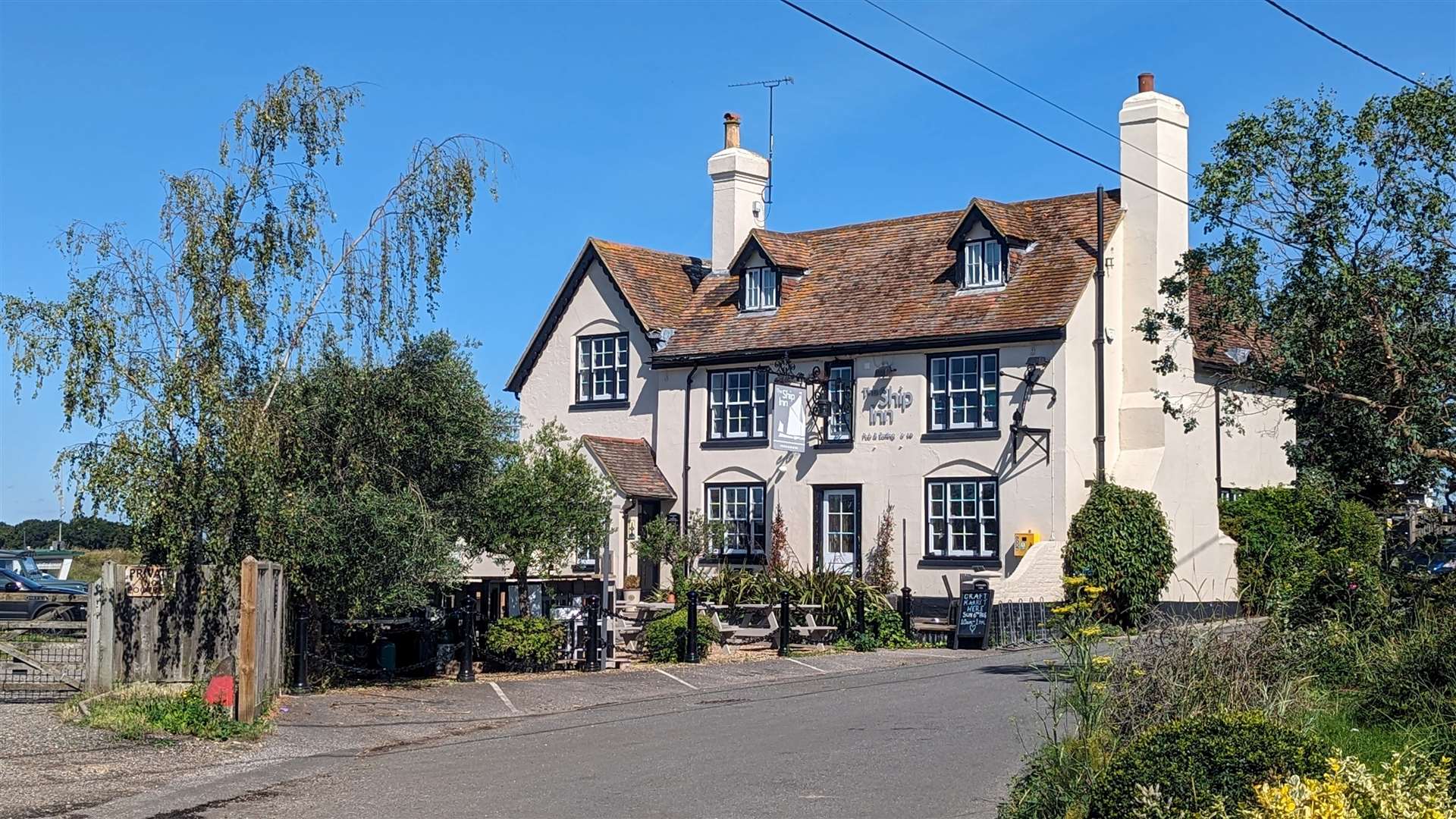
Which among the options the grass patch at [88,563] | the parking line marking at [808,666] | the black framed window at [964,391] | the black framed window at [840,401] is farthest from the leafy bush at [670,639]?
the grass patch at [88,563]

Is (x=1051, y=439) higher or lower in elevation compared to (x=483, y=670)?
higher

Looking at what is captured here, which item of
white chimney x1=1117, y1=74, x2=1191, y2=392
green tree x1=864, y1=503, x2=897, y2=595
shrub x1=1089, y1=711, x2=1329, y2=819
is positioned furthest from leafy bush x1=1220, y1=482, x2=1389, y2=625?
green tree x1=864, y1=503, x2=897, y2=595

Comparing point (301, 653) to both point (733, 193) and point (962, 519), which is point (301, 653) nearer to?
point (962, 519)

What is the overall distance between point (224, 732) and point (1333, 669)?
10.3 metres

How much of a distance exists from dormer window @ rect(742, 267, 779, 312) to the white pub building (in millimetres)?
45

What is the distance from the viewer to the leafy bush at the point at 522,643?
2133 cm

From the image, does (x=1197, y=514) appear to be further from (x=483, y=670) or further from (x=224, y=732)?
(x=224, y=732)

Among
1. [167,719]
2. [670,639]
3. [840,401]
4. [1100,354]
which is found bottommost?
[167,719]

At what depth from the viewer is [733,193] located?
35.4 metres

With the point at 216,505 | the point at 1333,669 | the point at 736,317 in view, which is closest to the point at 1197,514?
the point at 736,317

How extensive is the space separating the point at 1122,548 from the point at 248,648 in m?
17.8

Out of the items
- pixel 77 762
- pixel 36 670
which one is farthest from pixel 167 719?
pixel 36 670

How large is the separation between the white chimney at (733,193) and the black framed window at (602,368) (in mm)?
3056

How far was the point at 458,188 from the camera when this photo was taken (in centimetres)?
1877
